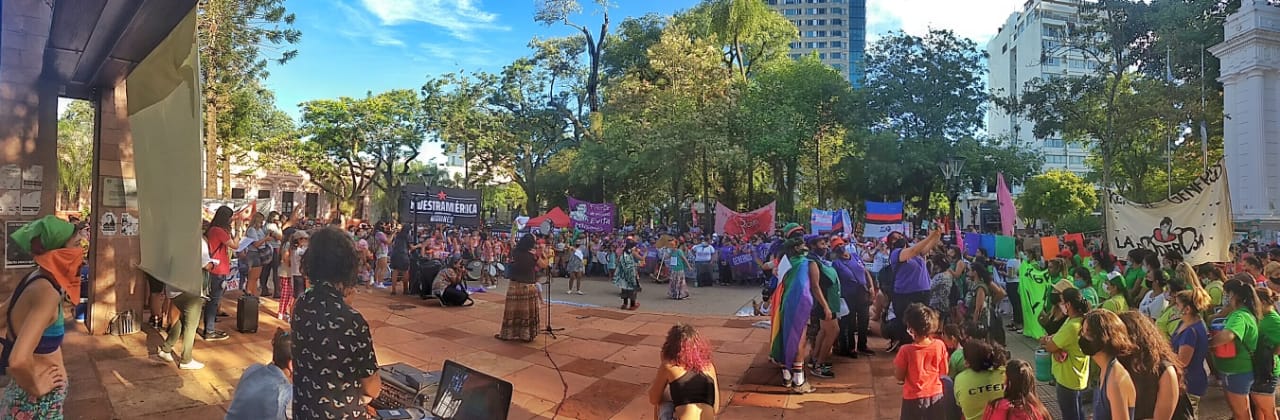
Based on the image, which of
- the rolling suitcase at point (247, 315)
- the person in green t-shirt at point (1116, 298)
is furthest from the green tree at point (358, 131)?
the person in green t-shirt at point (1116, 298)

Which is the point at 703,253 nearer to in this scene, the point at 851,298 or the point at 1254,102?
the point at 851,298

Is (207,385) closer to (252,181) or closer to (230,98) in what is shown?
(230,98)

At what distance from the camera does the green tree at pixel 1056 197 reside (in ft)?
164

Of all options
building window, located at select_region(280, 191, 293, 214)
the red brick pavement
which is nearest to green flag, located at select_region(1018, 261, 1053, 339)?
the red brick pavement

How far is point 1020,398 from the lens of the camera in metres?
3.15

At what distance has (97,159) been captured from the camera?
7.26 m

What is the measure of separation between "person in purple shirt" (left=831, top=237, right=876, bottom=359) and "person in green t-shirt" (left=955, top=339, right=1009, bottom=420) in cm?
329

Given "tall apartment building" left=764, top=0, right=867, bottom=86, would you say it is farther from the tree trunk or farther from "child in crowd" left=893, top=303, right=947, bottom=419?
"child in crowd" left=893, top=303, right=947, bottom=419

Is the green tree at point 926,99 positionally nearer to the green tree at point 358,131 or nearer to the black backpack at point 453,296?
the black backpack at point 453,296

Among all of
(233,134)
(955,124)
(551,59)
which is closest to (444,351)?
(233,134)

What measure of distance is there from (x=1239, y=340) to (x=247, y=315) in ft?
31.6

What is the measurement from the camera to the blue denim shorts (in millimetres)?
4414

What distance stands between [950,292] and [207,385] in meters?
7.73

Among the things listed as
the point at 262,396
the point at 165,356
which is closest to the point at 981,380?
the point at 262,396
